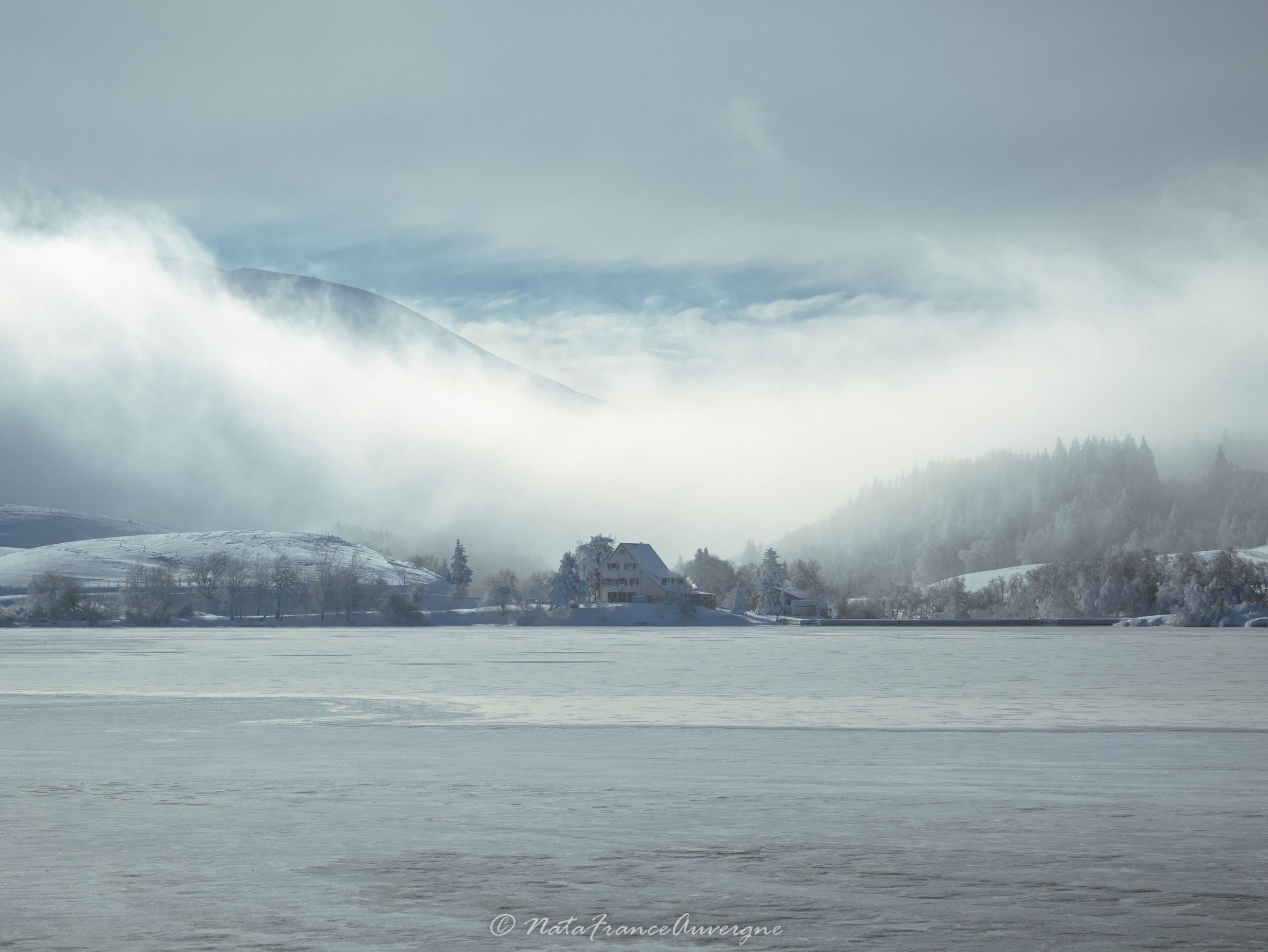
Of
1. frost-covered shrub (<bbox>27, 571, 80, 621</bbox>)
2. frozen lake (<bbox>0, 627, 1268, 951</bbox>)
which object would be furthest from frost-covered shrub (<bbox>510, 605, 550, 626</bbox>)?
frozen lake (<bbox>0, 627, 1268, 951</bbox>)

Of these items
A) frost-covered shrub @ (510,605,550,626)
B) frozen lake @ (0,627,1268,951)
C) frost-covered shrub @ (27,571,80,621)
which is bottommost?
frost-covered shrub @ (510,605,550,626)

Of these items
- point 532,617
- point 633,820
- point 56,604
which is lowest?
point 532,617

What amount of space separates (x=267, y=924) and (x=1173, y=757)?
59.7ft

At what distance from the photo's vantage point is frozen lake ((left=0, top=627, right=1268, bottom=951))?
10.9 meters

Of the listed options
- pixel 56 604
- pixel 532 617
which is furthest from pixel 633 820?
pixel 56 604

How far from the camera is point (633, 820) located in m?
16.0

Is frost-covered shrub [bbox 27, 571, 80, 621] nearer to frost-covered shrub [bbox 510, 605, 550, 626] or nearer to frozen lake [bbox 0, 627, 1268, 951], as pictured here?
frost-covered shrub [bbox 510, 605, 550, 626]

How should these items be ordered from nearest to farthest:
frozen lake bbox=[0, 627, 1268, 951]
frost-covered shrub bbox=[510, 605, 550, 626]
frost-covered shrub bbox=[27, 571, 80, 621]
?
frozen lake bbox=[0, 627, 1268, 951]
frost-covered shrub bbox=[510, 605, 550, 626]
frost-covered shrub bbox=[27, 571, 80, 621]

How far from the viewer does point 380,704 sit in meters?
35.8

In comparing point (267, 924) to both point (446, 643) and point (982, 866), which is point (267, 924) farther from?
point (446, 643)

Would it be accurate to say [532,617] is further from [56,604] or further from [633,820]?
[633,820]

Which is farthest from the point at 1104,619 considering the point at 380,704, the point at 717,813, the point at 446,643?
the point at 717,813

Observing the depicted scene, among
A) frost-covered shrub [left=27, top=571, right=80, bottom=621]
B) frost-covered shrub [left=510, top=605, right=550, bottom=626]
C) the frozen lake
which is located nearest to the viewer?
the frozen lake

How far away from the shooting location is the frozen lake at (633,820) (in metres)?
10.9
